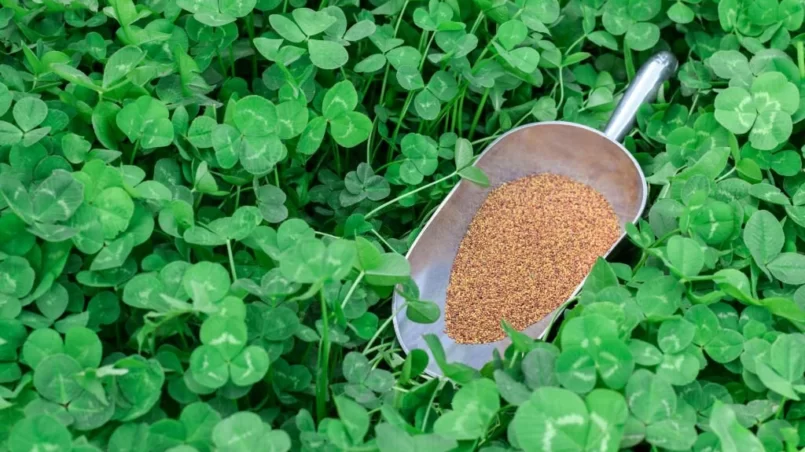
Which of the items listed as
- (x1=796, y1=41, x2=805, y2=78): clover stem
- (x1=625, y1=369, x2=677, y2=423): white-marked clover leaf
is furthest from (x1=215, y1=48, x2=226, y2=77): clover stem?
(x1=796, y1=41, x2=805, y2=78): clover stem

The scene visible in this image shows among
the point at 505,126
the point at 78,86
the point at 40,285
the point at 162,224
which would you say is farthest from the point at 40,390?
the point at 505,126

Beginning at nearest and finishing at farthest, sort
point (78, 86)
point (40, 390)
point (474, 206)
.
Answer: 1. point (40, 390)
2. point (78, 86)
3. point (474, 206)

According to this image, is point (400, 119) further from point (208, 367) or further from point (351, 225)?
point (208, 367)

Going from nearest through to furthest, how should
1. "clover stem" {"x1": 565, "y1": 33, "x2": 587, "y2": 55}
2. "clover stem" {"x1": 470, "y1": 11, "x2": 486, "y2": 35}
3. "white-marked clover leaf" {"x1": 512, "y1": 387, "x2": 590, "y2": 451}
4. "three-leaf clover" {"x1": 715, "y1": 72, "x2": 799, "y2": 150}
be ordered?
1. "white-marked clover leaf" {"x1": 512, "y1": 387, "x2": 590, "y2": 451}
2. "three-leaf clover" {"x1": 715, "y1": 72, "x2": 799, "y2": 150}
3. "clover stem" {"x1": 470, "y1": 11, "x2": 486, "y2": 35}
4. "clover stem" {"x1": 565, "y1": 33, "x2": 587, "y2": 55}

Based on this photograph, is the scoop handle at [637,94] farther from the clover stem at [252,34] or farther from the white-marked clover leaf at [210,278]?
the white-marked clover leaf at [210,278]

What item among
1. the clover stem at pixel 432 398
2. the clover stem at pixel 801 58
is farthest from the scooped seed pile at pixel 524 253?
the clover stem at pixel 801 58

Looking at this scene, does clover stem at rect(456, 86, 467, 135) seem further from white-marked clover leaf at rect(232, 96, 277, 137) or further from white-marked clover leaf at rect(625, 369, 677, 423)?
white-marked clover leaf at rect(625, 369, 677, 423)

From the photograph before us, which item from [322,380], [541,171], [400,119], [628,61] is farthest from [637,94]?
[322,380]

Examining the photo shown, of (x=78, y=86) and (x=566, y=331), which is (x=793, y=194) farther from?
(x=78, y=86)
